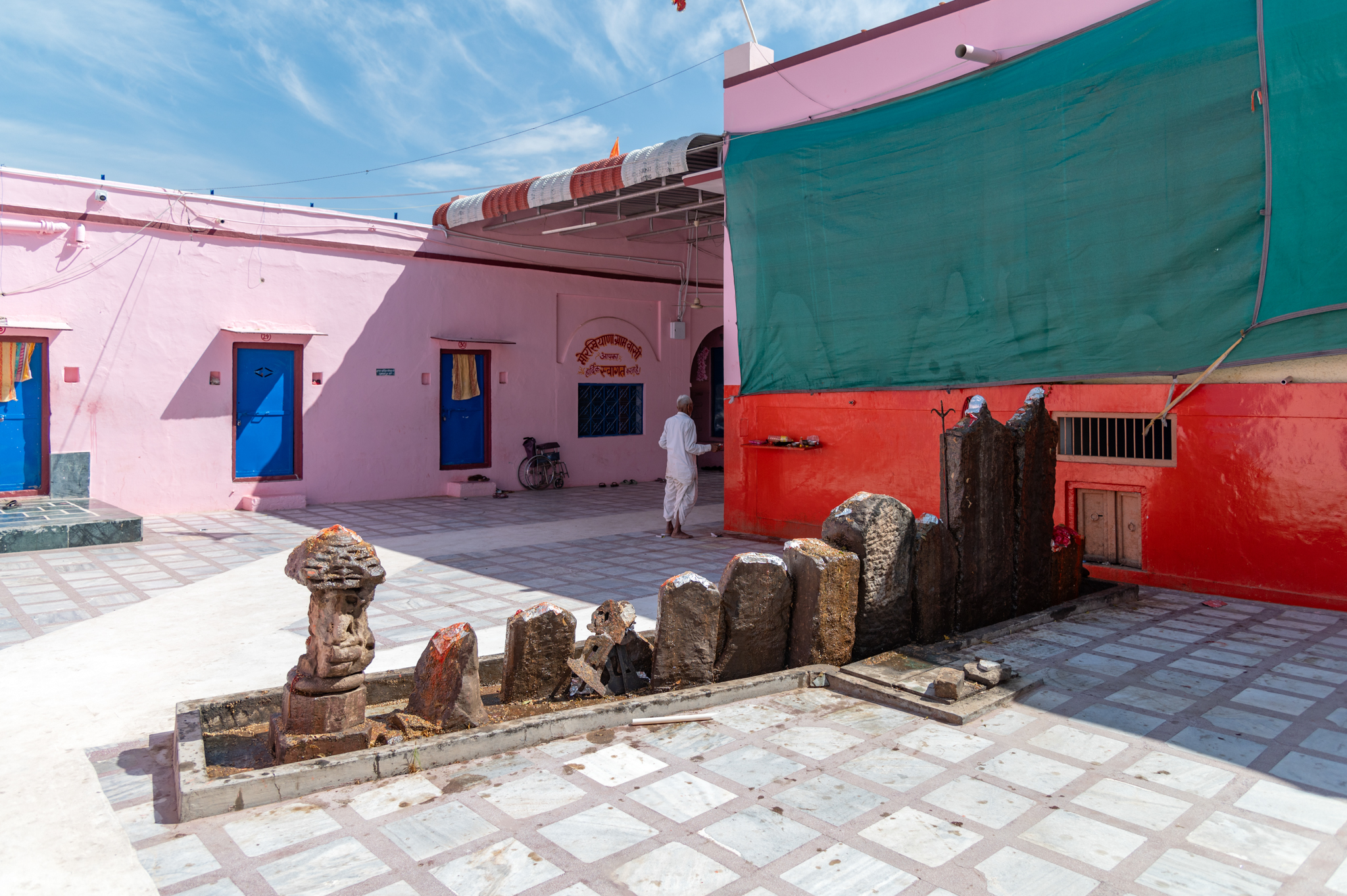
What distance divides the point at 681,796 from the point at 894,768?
0.90 meters

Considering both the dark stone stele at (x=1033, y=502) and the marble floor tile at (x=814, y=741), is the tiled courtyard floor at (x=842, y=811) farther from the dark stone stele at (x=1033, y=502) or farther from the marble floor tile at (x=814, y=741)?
the dark stone stele at (x=1033, y=502)

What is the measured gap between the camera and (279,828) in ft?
10.2

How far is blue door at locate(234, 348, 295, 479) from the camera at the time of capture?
12320 mm

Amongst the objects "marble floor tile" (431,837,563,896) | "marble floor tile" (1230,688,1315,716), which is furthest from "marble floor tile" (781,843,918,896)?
"marble floor tile" (1230,688,1315,716)

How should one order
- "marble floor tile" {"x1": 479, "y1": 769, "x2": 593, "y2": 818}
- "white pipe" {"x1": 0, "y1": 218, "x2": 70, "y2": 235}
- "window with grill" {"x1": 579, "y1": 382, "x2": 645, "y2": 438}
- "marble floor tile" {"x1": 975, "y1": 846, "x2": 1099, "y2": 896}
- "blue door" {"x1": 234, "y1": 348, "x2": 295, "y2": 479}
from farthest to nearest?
"window with grill" {"x1": 579, "y1": 382, "x2": 645, "y2": 438} < "blue door" {"x1": 234, "y1": 348, "x2": 295, "y2": 479} < "white pipe" {"x1": 0, "y1": 218, "x2": 70, "y2": 235} < "marble floor tile" {"x1": 479, "y1": 769, "x2": 593, "y2": 818} < "marble floor tile" {"x1": 975, "y1": 846, "x2": 1099, "y2": 896}

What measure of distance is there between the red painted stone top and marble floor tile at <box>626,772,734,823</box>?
55.3 inches

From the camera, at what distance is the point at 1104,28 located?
6.97 m

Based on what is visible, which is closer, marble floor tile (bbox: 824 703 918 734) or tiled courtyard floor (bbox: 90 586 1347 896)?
tiled courtyard floor (bbox: 90 586 1347 896)

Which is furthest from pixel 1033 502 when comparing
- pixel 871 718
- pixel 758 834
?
pixel 758 834

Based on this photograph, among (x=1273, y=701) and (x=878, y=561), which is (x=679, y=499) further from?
(x=1273, y=701)

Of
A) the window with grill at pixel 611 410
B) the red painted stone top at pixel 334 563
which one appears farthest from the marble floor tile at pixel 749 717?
the window with grill at pixel 611 410

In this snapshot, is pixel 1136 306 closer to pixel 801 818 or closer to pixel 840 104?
pixel 840 104

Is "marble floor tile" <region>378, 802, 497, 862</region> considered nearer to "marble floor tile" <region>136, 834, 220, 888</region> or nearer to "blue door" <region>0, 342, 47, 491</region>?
"marble floor tile" <region>136, 834, 220, 888</region>

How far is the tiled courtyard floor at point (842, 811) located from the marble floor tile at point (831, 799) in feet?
0.04
